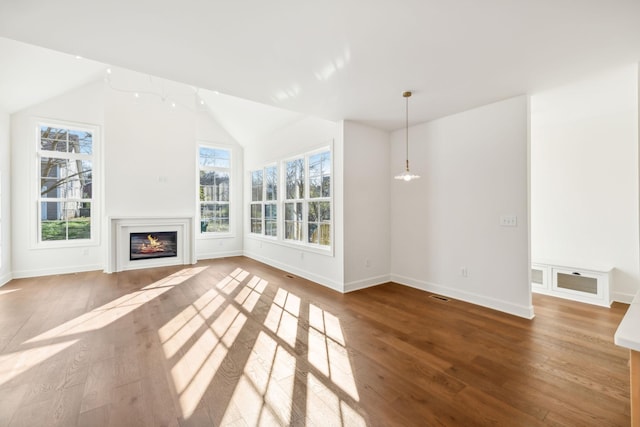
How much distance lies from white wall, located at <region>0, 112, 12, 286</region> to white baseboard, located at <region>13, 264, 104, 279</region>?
14cm

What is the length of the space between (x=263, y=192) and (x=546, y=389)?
5.64 meters

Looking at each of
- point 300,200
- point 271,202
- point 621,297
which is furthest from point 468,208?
point 271,202

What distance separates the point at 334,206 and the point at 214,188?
398cm

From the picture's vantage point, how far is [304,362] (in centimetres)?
225

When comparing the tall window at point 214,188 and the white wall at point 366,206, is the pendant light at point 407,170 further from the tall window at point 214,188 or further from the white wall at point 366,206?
the tall window at point 214,188

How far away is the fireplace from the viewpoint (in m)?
5.70

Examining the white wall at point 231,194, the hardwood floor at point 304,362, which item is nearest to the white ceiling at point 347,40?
the hardwood floor at point 304,362

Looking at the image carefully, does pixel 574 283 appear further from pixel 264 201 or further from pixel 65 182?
pixel 65 182

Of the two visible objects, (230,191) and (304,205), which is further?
(230,191)

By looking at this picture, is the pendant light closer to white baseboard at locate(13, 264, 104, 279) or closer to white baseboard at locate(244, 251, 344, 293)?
white baseboard at locate(244, 251, 344, 293)

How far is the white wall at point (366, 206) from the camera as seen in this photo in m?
4.23

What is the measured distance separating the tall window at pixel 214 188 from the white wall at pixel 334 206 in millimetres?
695

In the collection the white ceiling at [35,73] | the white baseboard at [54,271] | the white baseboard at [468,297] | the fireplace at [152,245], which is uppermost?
the white ceiling at [35,73]

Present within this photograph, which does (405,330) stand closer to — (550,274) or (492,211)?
(492,211)
